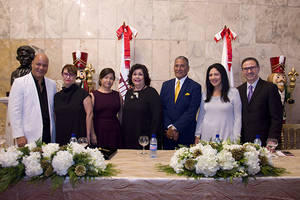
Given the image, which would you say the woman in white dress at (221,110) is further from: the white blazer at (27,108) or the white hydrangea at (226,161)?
the white blazer at (27,108)

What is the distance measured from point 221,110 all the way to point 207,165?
4.09ft

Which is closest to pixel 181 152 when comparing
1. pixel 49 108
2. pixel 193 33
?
pixel 49 108

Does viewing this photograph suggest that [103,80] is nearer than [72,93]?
No

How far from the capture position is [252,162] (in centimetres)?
161

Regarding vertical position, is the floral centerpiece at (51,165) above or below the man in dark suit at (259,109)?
below

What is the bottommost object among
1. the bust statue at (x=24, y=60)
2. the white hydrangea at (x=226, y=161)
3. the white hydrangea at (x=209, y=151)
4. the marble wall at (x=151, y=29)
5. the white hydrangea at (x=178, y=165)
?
the white hydrangea at (x=178, y=165)

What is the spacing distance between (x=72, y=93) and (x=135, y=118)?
2.80 ft

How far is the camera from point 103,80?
317cm

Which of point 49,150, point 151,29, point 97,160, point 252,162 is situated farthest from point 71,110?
point 151,29

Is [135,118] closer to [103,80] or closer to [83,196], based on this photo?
[103,80]

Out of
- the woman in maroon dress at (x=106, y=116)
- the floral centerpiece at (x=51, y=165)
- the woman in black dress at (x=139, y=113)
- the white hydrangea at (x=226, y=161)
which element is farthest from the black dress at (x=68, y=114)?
the white hydrangea at (x=226, y=161)

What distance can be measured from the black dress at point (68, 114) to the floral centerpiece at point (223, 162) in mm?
1576

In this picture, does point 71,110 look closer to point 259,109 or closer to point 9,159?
point 9,159

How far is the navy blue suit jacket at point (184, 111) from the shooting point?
3150 mm
